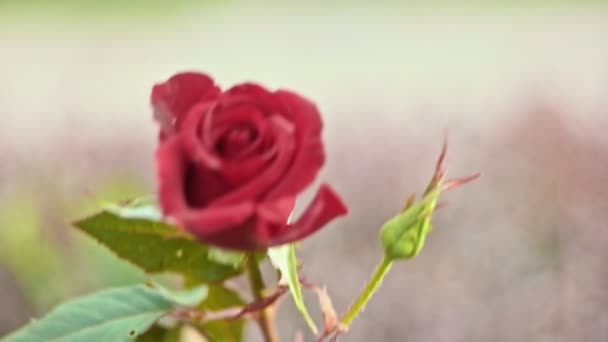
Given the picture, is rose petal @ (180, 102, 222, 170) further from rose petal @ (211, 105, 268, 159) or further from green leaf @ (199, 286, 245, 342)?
green leaf @ (199, 286, 245, 342)

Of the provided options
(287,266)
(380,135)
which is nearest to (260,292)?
(287,266)

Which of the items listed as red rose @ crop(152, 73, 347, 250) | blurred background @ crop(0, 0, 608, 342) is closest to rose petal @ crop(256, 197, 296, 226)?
red rose @ crop(152, 73, 347, 250)

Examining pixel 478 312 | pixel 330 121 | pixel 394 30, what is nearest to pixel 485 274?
pixel 478 312

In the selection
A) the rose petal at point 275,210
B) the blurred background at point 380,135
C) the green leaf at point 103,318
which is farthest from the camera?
the blurred background at point 380,135

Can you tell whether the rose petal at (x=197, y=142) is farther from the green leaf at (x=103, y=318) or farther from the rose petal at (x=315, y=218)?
the green leaf at (x=103, y=318)

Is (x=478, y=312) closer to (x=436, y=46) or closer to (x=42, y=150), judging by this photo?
(x=436, y=46)

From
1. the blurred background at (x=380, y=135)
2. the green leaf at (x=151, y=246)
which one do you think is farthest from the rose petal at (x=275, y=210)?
the blurred background at (x=380, y=135)

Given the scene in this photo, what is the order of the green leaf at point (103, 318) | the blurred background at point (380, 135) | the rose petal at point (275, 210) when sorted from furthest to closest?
the blurred background at point (380, 135)
the green leaf at point (103, 318)
the rose petal at point (275, 210)
